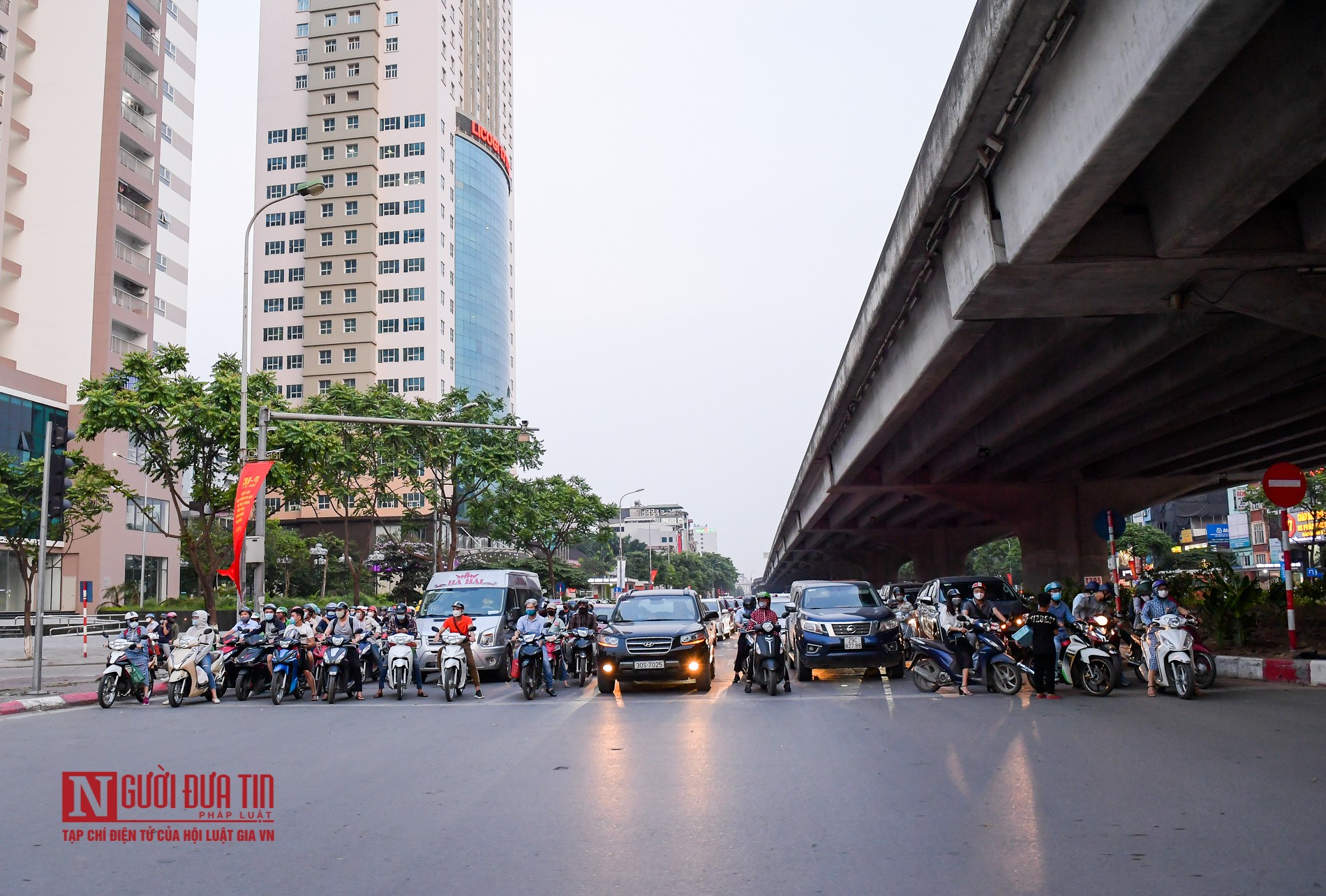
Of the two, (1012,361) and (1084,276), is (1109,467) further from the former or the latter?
(1084,276)

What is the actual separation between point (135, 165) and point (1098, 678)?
55113 mm

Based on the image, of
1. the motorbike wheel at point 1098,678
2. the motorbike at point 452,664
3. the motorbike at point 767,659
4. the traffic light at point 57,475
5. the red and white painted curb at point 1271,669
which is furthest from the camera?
the traffic light at point 57,475

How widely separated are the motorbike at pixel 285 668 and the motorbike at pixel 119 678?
200cm

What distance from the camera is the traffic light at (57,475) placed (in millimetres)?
15986

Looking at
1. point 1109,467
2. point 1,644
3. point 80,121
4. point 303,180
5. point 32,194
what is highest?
point 303,180

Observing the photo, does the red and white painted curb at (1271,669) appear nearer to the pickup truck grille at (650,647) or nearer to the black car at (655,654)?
the black car at (655,654)

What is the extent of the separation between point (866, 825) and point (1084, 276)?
7180 millimetres

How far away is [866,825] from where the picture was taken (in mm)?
6285

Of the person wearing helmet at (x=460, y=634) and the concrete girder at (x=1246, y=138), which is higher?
the concrete girder at (x=1246, y=138)

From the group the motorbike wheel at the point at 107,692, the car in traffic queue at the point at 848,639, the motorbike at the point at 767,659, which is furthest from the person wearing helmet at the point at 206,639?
the car in traffic queue at the point at 848,639

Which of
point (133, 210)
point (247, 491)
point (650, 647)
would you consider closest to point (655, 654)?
point (650, 647)

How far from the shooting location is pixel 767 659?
586 inches

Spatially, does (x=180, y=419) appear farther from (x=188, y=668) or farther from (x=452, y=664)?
(x=452, y=664)

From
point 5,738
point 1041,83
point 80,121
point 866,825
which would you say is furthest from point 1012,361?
point 80,121
